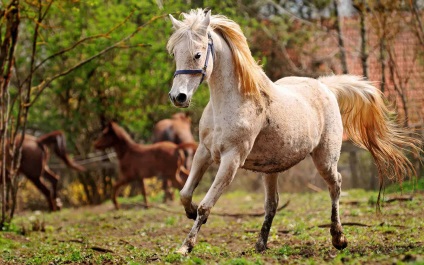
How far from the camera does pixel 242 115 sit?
685 cm

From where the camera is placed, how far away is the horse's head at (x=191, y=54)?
21.3ft

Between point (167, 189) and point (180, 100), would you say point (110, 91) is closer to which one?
point (167, 189)

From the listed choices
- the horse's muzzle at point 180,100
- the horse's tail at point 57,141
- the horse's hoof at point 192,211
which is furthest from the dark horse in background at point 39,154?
the horse's muzzle at point 180,100

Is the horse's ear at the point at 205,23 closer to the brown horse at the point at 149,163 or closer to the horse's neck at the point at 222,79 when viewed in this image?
the horse's neck at the point at 222,79

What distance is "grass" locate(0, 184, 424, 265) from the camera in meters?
6.80

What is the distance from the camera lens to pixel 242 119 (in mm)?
6832

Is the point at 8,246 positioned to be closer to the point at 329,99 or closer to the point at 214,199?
the point at 214,199

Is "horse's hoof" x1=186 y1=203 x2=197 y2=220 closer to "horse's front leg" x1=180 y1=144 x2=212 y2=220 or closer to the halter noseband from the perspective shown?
"horse's front leg" x1=180 y1=144 x2=212 y2=220

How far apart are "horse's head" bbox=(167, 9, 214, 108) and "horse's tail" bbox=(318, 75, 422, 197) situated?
7.75 feet

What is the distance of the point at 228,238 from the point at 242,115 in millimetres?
3083

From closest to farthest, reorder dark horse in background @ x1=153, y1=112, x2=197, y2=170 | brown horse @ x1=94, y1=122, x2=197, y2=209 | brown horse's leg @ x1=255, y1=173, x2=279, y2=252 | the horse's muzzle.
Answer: the horse's muzzle
brown horse's leg @ x1=255, y1=173, x2=279, y2=252
brown horse @ x1=94, y1=122, x2=197, y2=209
dark horse in background @ x1=153, y1=112, x2=197, y2=170

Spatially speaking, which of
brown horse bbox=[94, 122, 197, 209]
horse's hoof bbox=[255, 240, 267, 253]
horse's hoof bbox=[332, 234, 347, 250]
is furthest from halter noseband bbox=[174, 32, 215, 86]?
brown horse bbox=[94, 122, 197, 209]

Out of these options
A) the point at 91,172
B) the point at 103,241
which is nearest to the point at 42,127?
the point at 91,172

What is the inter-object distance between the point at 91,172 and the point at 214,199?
13.3 metres
